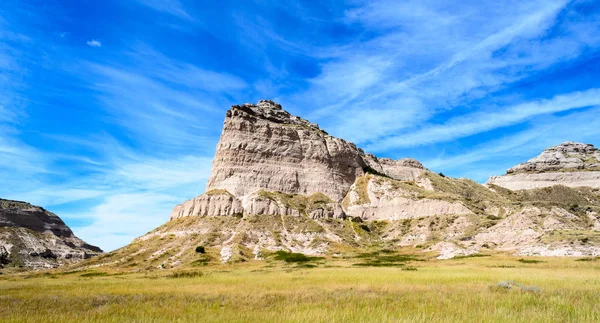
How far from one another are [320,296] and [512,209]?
11003 centimetres

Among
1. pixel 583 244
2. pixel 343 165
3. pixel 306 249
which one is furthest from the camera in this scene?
pixel 343 165

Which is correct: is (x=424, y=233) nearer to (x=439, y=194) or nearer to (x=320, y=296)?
(x=439, y=194)

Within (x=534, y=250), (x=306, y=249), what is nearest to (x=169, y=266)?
(x=306, y=249)

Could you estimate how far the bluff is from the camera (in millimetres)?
87688

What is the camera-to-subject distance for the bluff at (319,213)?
8769cm

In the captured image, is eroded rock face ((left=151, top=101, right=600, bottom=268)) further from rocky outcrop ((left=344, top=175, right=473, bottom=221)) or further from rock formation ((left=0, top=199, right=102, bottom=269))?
rock formation ((left=0, top=199, right=102, bottom=269))

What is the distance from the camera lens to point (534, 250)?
69562mm

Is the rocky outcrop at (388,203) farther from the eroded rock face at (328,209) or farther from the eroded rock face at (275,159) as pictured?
the eroded rock face at (275,159)

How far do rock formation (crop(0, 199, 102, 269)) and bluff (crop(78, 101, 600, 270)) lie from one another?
158 feet


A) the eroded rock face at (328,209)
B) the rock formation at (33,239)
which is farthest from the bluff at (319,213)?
the rock formation at (33,239)

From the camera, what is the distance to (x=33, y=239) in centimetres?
14512

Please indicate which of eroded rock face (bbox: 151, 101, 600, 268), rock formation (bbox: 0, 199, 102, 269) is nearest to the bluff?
eroded rock face (bbox: 151, 101, 600, 268)

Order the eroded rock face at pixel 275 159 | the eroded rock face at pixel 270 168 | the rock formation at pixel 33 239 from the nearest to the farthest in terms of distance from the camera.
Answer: the eroded rock face at pixel 270 168 → the rock formation at pixel 33 239 → the eroded rock face at pixel 275 159

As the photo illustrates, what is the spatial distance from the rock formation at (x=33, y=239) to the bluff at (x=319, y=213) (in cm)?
4819
